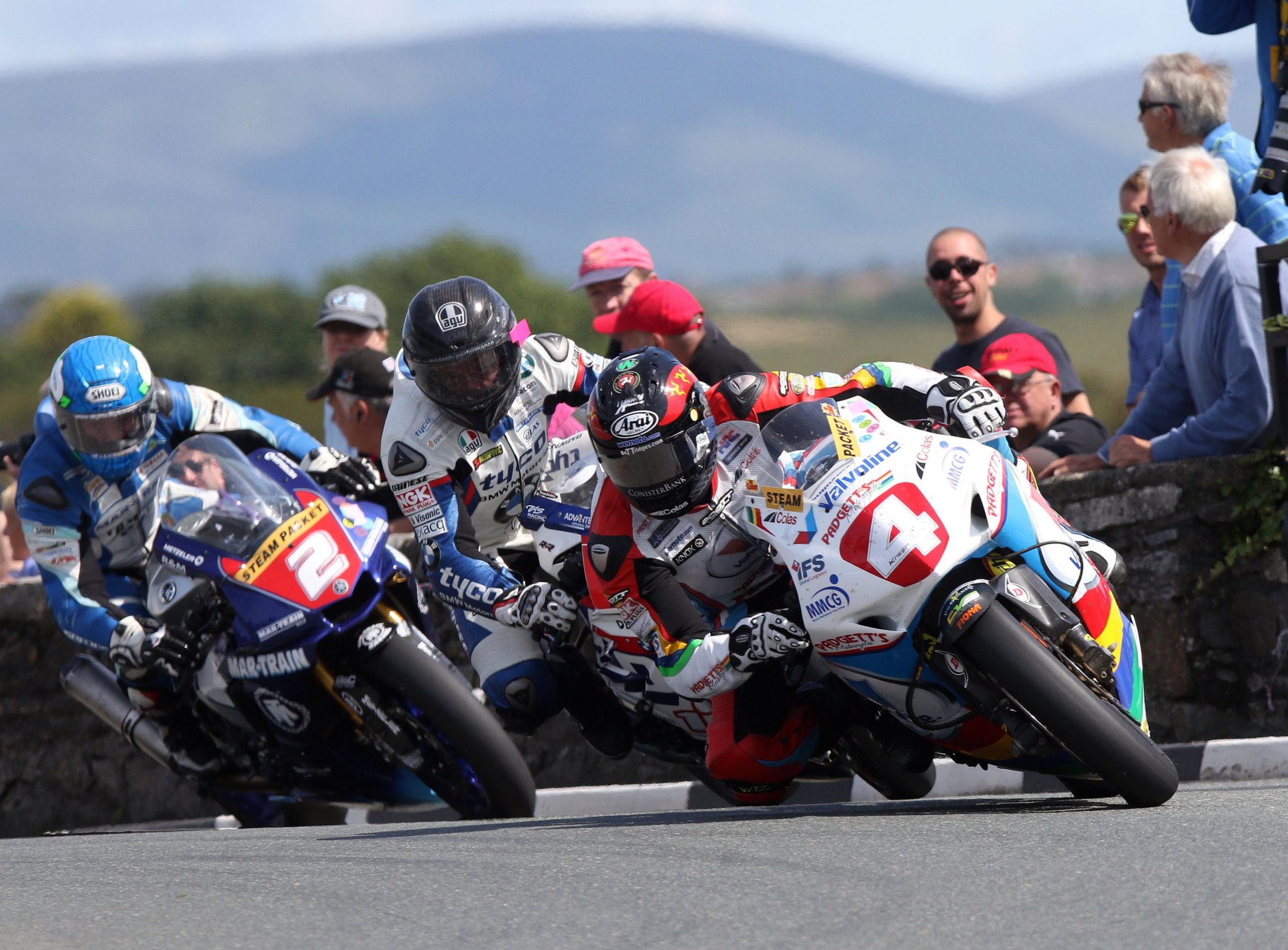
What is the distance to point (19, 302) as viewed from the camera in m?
134

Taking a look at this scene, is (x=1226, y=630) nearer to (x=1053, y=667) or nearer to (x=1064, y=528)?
(x=1064, y=528)

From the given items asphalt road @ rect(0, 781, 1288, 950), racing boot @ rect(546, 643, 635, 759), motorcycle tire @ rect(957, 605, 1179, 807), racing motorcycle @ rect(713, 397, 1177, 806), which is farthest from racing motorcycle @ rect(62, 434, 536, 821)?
motorcycle tire @ rect(957, 605, 1179, 807)

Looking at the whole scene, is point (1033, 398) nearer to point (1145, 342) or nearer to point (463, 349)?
point (1145, 342)

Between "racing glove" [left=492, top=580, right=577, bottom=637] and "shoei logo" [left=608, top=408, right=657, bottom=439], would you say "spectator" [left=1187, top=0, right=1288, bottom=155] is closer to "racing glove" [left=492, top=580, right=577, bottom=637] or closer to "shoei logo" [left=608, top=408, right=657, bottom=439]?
"shoei logo" [left=608, top=408, right=657, bottom=439]

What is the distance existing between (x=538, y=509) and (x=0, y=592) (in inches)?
145

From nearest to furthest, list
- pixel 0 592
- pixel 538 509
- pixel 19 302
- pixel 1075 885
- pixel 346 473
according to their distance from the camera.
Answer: pixel 1075 885, pixel 538 509, pixel 346 473, pixel 0 592, pixel 19 302

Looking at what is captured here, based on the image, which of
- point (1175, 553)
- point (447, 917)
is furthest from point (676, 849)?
point (1175, 553)

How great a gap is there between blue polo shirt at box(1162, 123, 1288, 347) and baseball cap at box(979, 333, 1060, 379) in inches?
20.8

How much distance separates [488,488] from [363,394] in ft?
5.46

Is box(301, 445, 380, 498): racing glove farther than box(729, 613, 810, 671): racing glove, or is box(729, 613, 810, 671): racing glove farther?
box(301, 445, 380, 498): racing glove

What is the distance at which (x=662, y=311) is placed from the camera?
7547 mm

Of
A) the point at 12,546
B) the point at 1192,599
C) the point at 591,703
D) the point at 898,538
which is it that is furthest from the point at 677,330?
the point at 12,546

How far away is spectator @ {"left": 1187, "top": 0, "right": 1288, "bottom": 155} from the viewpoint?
6.64m

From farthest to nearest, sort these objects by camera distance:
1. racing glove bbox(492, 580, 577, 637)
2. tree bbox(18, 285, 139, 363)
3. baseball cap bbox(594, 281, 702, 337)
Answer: tree bbox(18, 285, 139, 363) < baseball cap bbox(594, 281, 702, 337) < racing glove bbox(492, 580, 577, 637)
